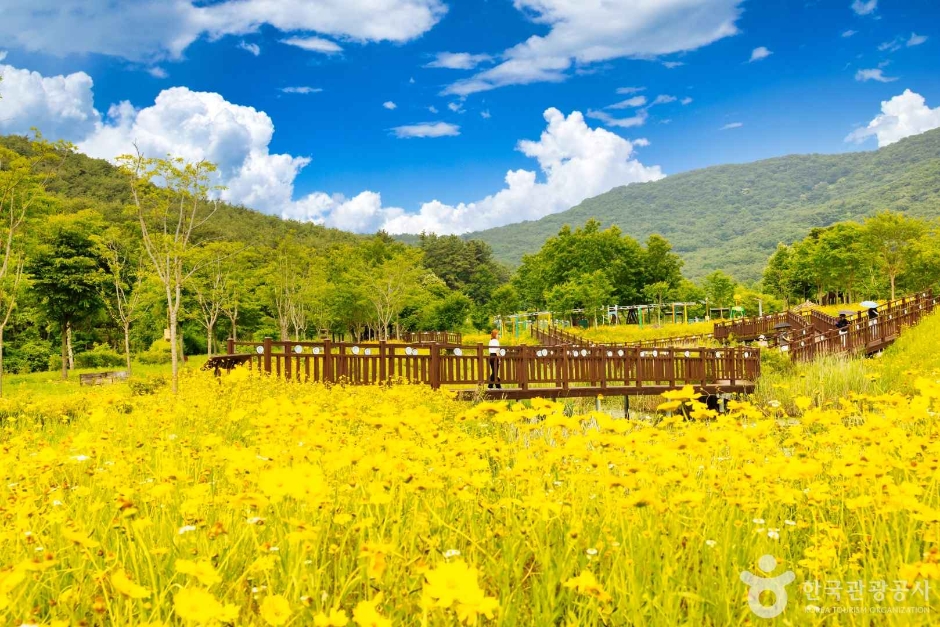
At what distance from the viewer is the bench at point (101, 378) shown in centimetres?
1983

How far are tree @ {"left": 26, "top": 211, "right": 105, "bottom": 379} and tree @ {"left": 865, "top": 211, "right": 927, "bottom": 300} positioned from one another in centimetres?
4990

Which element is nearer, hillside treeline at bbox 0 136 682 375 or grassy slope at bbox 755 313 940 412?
grassy slope at bbox 755 313 940 412

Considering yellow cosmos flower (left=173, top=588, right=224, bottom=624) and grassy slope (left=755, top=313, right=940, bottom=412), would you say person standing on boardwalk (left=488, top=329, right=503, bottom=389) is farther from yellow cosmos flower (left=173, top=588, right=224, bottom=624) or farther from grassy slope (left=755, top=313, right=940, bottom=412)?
yellow cosmos flower (left=173, top=588, right=224, bottom=624)

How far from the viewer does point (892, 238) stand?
43625 millimetres

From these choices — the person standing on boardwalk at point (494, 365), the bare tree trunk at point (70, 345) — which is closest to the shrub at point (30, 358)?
the bare tree trunk at point (70, 345)

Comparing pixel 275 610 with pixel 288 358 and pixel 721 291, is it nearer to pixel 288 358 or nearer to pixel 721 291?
pixel 288 358

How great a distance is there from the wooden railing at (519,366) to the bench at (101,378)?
10.3m

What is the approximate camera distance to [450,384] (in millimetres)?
12477

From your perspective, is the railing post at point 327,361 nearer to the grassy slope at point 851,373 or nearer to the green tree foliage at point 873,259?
the grassy slope at point 851,373

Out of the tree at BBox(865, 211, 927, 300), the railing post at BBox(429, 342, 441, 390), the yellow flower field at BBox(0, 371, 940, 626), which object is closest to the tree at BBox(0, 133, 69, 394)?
the railing post at BBox(429, 342, 441, 390)

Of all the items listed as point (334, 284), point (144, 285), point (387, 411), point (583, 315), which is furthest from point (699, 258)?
point (387, 411)

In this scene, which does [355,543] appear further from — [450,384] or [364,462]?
[450,384]

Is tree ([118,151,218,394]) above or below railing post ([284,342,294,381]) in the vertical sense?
above

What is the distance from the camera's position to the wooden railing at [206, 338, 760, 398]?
38.4ft
